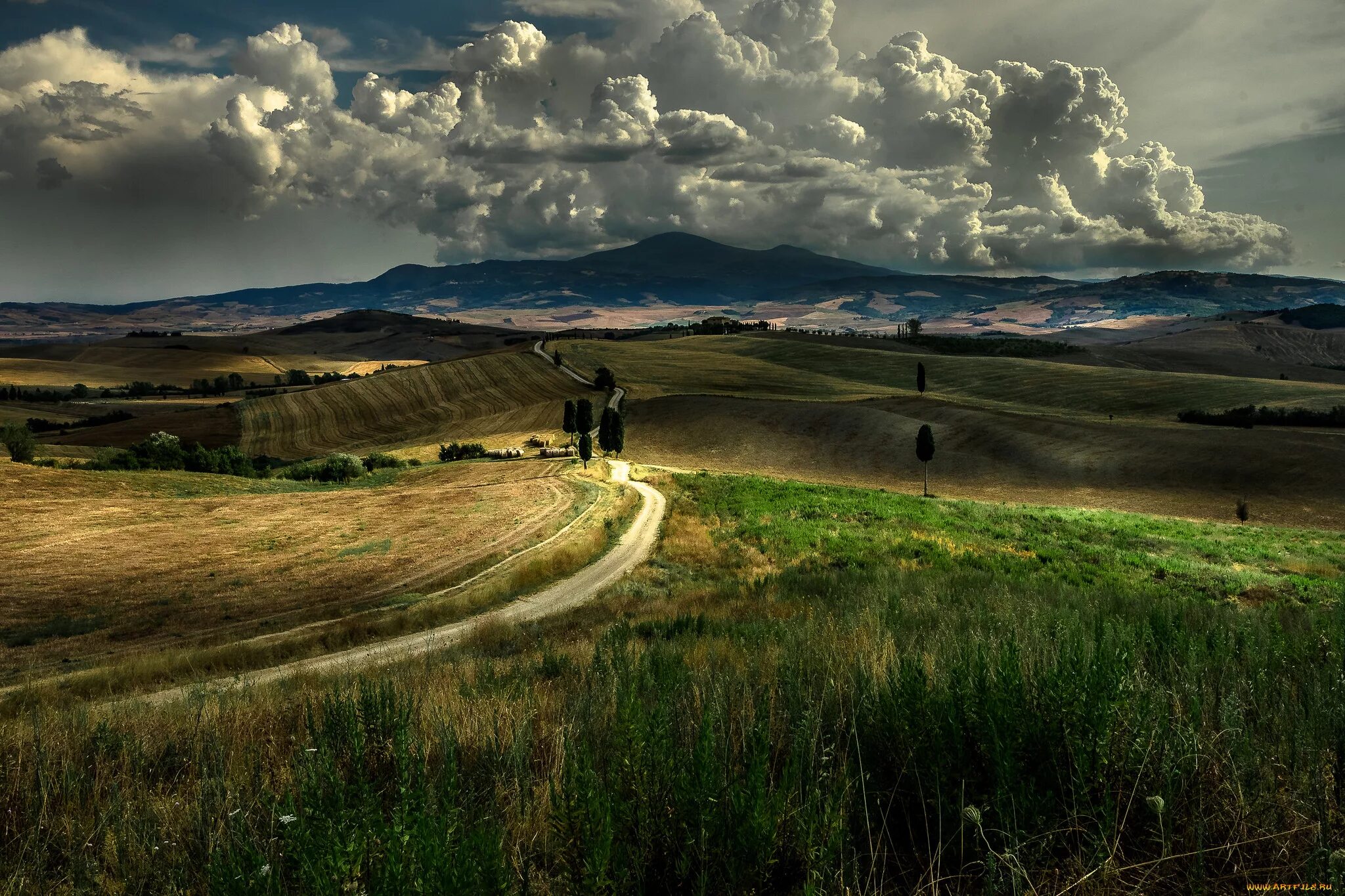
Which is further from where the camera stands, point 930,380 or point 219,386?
point 219,386

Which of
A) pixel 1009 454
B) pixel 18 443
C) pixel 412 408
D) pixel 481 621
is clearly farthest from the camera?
pixel 412 408

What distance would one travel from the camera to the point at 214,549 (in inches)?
1187

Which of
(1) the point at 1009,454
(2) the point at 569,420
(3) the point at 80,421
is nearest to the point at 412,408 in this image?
(2) the point at 569,420

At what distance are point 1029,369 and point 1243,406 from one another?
42.3 metres

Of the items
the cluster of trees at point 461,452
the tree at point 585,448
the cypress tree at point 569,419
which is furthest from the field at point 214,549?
the cypress tree at point 569,419

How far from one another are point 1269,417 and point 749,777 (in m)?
117

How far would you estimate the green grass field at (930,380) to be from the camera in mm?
104312

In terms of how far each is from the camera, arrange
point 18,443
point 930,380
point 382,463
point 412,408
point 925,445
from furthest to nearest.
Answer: point 930,380, point 412,408, point 382,463, point 925,445, point 18,443

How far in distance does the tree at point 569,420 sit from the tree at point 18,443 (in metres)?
46.6

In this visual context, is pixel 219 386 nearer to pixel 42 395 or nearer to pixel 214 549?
pixel 42 395

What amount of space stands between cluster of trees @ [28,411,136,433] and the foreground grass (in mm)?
126754

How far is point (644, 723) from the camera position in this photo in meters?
4.09

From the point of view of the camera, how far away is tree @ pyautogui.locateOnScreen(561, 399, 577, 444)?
266 feet

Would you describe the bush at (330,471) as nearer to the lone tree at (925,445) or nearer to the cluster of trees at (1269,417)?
the lone tree at (925,445)
